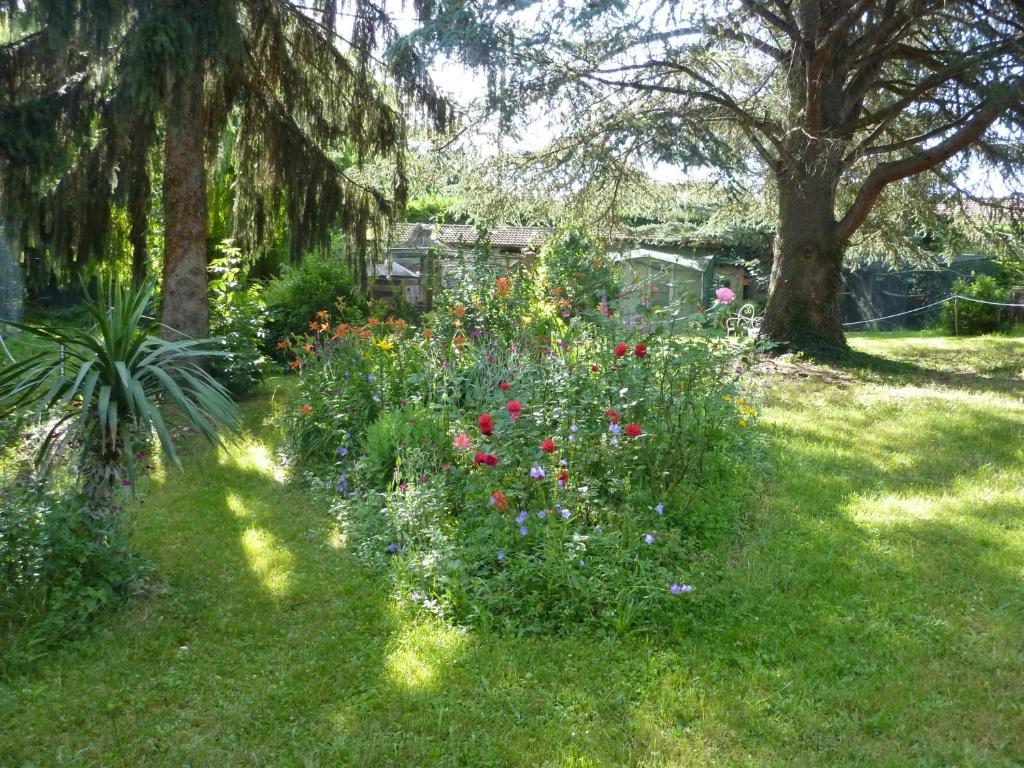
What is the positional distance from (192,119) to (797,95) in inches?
293

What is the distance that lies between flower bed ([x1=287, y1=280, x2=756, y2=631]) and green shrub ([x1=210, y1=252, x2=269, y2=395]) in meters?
2.76

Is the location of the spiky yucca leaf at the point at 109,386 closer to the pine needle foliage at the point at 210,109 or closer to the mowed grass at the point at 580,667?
the mowed grass at the point at 580,667

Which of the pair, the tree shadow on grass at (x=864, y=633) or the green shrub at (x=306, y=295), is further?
the green shrub at (x=306, y=295)

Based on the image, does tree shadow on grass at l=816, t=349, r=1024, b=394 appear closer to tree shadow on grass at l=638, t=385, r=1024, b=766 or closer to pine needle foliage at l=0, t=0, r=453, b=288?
tree shadow on grass at l=638, t=385, r=1024, b=766

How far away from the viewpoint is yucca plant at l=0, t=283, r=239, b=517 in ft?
12.2

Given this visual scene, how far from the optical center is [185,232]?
26.5ft

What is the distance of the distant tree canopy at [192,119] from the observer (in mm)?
6625

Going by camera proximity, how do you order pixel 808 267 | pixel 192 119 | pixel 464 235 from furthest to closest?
1. pixel 464 235
2. pixel 808 267
3. pixel 192 119

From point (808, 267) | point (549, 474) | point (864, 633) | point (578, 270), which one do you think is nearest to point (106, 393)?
point (549, 474)

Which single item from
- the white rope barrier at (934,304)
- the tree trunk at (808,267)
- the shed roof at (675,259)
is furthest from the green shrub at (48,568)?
the shed roof at (675,259)

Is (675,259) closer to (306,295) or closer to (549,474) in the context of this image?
(306,295)

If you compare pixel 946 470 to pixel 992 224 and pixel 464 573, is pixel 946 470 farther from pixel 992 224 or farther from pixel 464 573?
pixel 992 224

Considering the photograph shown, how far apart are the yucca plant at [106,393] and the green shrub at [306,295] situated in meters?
7.33

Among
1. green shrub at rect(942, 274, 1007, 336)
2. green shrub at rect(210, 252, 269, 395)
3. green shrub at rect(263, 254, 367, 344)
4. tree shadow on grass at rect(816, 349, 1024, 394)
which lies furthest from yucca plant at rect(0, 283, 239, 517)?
green shrub at rect(942, 274, 1007, 336)
